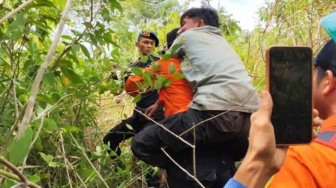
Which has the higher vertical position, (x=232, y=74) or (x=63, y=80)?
(x=63, y=80)

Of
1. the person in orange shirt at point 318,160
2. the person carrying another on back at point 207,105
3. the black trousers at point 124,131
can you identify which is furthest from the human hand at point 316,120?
the black trousers at point 124,131

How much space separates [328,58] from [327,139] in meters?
0.18

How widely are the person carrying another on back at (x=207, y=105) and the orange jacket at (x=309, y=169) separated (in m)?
1.38

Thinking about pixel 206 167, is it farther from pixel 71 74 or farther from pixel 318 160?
pixel 318 160

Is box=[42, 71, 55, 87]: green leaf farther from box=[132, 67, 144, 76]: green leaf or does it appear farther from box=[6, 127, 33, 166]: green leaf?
box=[6, 127, 33, 166]: green leaf

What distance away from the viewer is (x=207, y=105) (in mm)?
2635

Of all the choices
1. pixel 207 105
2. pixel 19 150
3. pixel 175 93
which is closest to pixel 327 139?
pixel 19 150

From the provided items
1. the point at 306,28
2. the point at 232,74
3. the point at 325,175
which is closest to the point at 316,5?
the point at 306,28

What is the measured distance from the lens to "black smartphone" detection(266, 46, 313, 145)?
111 cm

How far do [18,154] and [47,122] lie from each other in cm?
64

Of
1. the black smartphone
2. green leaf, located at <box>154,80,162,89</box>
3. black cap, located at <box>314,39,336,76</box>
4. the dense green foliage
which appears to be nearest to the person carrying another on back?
the dense green foliage

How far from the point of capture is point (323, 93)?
4.17 ft

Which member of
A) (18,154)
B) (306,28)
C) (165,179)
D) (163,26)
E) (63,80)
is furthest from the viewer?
(163,26)

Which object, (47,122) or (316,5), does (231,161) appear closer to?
(47,122)
